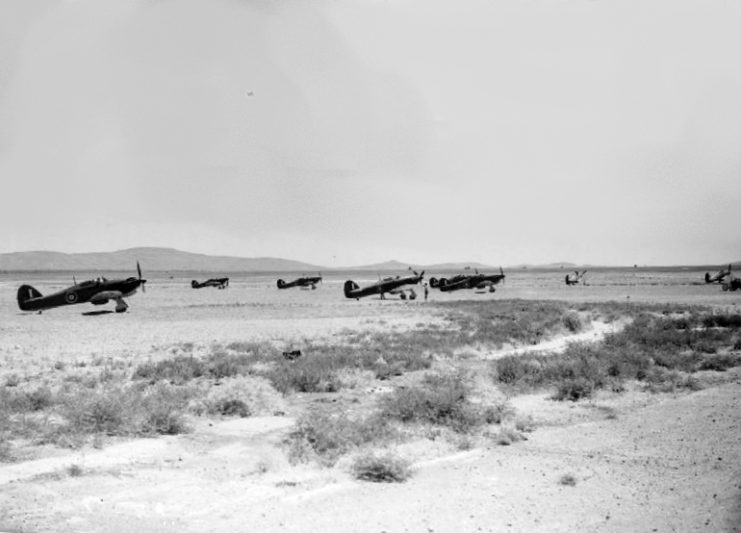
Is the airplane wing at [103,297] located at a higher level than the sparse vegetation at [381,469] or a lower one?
higher

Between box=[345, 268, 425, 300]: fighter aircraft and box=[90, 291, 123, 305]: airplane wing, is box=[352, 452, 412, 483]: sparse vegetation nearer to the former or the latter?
box=[90, 291, 123, 305]: airplane wing

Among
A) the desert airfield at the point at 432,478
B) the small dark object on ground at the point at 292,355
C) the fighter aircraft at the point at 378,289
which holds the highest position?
the fighter aircraft at the point at 378,289

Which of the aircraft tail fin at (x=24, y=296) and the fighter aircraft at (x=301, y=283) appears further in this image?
the fighter aircraft at (x=301, y=283)

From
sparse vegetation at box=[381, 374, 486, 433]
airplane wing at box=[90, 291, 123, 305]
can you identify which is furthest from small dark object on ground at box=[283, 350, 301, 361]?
airplane wing at box=[90, 291, 123, 305]

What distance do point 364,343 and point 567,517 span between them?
621 inches

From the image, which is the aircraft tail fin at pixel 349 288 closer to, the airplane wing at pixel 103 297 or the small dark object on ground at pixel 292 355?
the airplane wing at pixel 103 297

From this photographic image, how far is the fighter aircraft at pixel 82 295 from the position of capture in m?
39.6

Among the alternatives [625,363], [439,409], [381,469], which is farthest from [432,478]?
[625,363]

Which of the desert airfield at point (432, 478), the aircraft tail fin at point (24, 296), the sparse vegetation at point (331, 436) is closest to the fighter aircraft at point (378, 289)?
the aircraft tail fin at point (24, 296)

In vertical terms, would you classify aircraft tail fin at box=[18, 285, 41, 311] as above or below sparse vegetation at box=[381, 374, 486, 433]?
above

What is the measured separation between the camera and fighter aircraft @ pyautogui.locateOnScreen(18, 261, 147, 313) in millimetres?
39562

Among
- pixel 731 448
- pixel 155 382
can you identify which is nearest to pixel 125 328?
pixel 155 382

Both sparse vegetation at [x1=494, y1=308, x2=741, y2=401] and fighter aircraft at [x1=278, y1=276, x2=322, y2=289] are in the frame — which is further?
fighter aircraft at [x1=278, y1=276, x2=322, y2=289]

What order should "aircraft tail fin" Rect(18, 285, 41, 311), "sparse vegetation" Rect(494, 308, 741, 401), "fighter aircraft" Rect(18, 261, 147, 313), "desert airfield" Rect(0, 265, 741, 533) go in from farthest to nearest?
"fighter aircraft" Rect(18, 261, 147, 313), "aircraft tail fin" Rect(18, 285, 41, 311), "sparse vegetation" Rect(494, 308, 741, 401), "desert airfield" Rect(0, 265, 741, 533)
